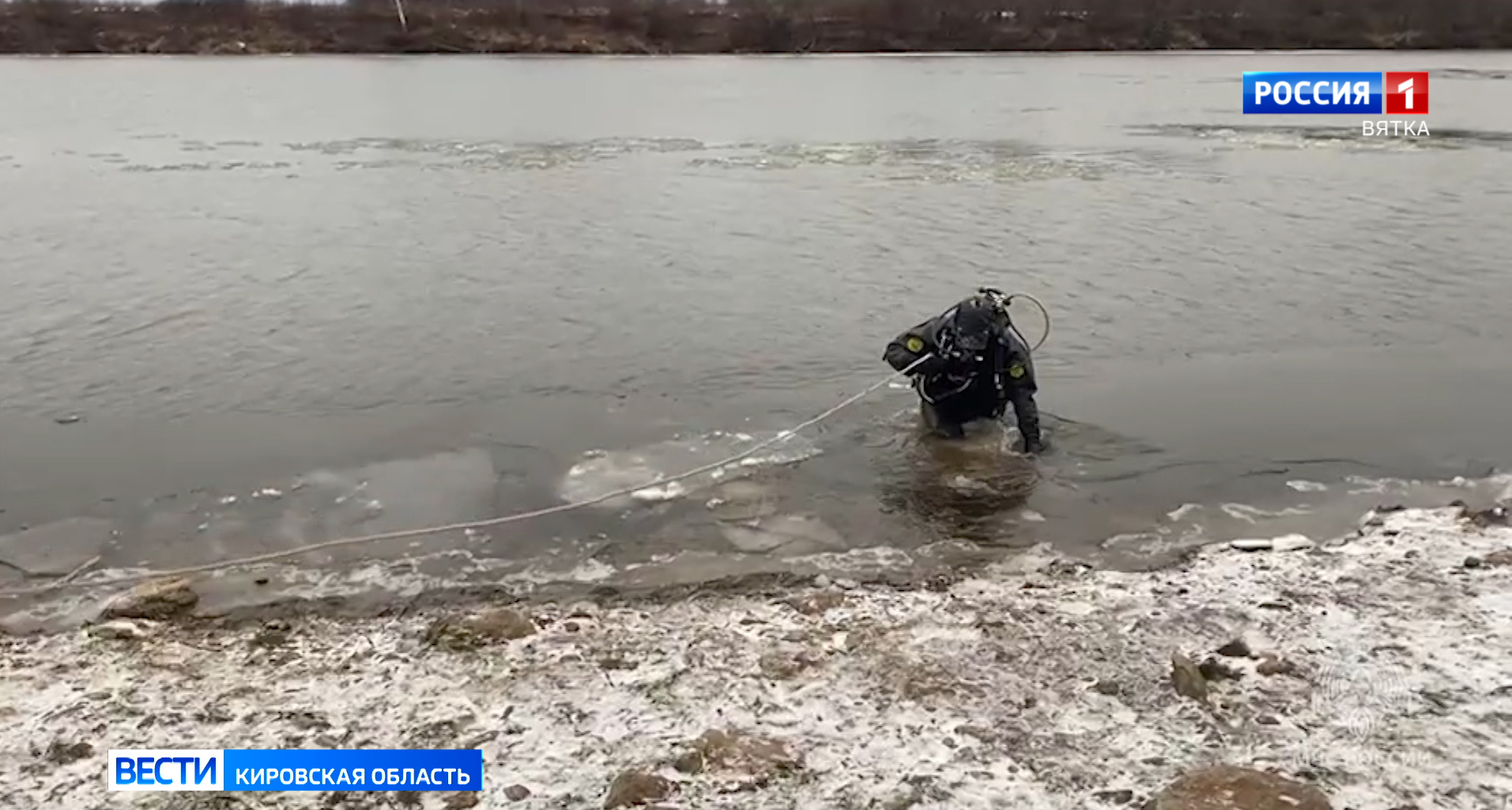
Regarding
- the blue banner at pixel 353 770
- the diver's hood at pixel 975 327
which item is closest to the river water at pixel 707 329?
the diver's hood at pixel 975 327

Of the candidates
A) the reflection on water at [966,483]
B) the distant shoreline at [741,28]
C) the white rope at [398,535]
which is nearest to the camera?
the white rope at [398,535]

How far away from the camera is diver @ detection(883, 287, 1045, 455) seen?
292 inches

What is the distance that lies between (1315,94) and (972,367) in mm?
29889

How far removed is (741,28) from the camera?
53.0 m

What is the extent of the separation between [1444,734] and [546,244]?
37.8 feet

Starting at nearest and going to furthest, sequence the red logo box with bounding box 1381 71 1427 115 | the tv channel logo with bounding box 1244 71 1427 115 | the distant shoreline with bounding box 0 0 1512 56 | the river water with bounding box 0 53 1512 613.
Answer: the river water with bounding box 0 53 1512 613, the red logo box with bounding box 1381 71 1427 115, the tv channel logo with bounding box 1244 71 1427 115, the distant shoreline with bounding box 0 0 1512 56

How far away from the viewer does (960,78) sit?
39031 millimetres

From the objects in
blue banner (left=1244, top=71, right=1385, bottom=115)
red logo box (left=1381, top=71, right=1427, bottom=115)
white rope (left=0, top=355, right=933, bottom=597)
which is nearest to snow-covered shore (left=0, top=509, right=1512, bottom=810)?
white rope (left=0, top=355, right=933, bottom=597)

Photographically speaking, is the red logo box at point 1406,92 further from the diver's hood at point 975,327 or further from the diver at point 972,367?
the diver's hood at point 975,327

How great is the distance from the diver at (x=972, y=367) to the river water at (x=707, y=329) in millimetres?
239

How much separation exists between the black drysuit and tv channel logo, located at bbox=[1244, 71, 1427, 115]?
24.9m

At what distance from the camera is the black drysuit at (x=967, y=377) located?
745 centimetres

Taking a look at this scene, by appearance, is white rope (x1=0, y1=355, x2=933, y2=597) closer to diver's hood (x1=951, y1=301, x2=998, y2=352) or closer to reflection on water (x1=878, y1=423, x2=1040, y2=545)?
diver's hood (x1=951, y1=301, x2=998, y2=352)

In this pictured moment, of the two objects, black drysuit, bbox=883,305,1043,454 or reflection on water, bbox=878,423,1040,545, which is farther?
black drysuit, bbox=883,305,1043,454
